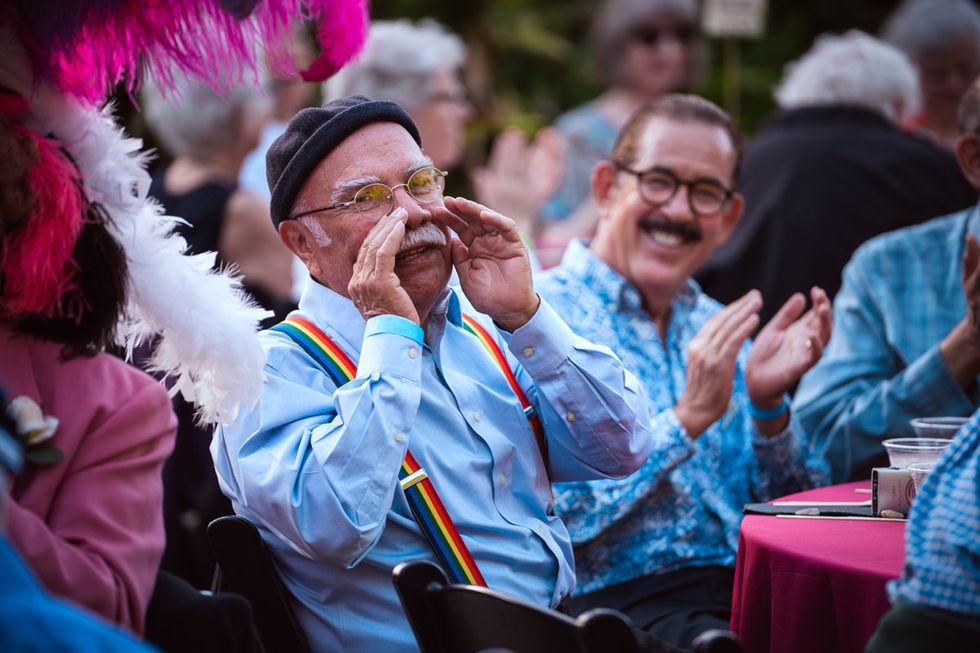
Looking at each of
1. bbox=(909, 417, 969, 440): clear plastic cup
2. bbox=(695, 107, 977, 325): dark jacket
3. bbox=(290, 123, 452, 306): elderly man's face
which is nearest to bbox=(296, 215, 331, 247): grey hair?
bbox=(290, 123, 452, 306): elderly man's face

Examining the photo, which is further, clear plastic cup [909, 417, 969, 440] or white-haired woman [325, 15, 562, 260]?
white-haired woman [325, 15, 562, 260]

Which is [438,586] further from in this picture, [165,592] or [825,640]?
[825,640]

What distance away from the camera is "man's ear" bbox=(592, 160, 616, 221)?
145 inches

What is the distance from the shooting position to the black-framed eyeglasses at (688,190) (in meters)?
3.53

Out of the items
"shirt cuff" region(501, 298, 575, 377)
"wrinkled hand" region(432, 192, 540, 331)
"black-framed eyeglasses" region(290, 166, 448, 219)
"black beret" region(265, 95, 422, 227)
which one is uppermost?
"black beret" region(265, 95, 422, 227)

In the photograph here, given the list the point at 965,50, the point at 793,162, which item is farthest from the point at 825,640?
the point at 965,50

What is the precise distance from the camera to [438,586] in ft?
6.94

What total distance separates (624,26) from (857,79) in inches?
63.6

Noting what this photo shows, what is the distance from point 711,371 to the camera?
3.13m

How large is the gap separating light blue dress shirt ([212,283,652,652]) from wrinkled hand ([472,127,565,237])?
2381 mm

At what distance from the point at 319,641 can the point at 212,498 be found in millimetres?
2112

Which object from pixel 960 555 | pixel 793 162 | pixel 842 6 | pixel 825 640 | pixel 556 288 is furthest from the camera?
pixel 842 6

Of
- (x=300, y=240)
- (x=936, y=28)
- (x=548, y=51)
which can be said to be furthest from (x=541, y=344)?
(x=548, y=51)

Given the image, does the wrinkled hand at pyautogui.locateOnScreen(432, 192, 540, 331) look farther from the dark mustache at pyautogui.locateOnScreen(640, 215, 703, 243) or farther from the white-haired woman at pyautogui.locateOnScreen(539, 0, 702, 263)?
the white-haired woman at pyautogui.locateOnScreen(539, 0, 702, 263)
